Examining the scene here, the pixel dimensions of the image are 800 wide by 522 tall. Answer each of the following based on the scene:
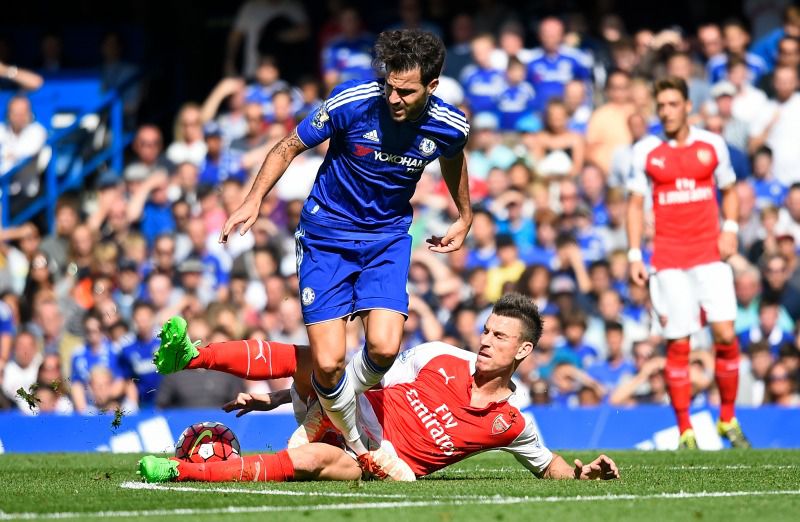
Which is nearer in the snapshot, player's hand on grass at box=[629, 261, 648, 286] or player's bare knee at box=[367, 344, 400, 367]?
player's bare knee at box=[367, 344, 400, 367]

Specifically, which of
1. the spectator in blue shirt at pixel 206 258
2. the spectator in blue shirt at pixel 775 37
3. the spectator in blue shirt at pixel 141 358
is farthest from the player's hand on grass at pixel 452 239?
the spectator in blue shirt at pixel 775 37

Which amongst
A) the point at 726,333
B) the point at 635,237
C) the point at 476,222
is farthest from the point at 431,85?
the point at 476,222

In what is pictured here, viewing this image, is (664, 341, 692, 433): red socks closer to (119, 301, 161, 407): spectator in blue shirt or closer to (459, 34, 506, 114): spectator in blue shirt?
(119, 301, 161, 407): spectator in blue shirt

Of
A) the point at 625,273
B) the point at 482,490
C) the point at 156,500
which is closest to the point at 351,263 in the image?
the point at 482,490

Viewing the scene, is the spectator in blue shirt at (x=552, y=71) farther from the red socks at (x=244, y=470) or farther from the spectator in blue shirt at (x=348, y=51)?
the red socks at (x=244, y=470)

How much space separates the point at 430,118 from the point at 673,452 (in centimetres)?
392

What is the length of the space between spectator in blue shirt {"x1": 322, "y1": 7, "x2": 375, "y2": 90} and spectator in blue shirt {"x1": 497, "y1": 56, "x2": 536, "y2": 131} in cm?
175

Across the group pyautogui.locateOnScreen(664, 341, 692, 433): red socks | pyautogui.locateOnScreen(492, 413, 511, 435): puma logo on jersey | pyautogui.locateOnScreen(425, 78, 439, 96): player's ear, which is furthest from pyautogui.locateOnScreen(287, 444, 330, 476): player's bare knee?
pyautogui.locateOnScreen(664, 341, 692, 433): red socks

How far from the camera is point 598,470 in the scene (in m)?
7.64

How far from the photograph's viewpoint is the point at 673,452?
34.5 feet

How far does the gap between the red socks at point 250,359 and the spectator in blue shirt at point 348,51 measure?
9477 millimetres

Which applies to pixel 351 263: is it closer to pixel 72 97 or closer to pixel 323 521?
pixel 323 521

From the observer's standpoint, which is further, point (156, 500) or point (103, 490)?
point (103, 490)

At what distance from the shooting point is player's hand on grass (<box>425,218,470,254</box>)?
826cm
